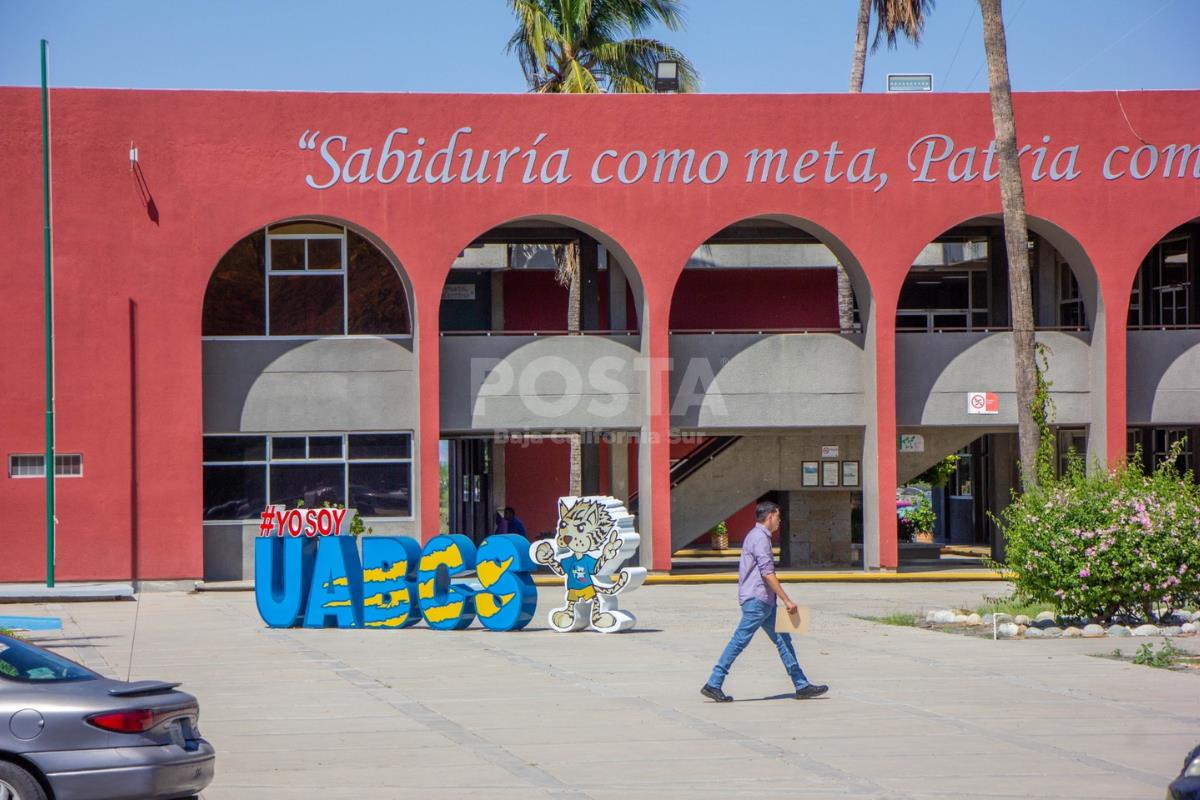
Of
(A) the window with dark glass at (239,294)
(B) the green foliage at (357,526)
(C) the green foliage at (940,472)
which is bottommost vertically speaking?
(B) the green foliage at (357,526)

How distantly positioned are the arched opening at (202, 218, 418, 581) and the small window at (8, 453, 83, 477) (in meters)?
2.43

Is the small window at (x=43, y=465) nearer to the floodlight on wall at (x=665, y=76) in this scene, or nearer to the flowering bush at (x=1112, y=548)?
the floodlight on wall at (x=665, y=76)

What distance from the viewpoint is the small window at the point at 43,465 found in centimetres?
2884

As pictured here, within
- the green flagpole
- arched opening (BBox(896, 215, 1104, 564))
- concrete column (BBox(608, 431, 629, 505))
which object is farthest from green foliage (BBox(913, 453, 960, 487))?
the green flagpole

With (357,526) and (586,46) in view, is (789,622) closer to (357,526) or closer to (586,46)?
(357,526)

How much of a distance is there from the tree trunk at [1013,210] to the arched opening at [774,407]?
581 centimetres

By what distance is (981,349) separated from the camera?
31656mm

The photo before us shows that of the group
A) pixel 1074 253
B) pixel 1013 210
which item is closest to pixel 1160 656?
pixel 1013 210

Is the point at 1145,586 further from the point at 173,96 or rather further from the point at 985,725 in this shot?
the point at 173,96

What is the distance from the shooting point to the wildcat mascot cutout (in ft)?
68.7

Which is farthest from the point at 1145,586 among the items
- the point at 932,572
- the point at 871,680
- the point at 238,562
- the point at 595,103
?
the point at 238,562

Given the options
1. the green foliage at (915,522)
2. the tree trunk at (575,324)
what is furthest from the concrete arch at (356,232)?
the green foliage at (915,522)

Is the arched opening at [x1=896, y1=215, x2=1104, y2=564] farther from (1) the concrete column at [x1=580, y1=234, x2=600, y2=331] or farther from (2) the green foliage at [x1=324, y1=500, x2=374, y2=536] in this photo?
(2) the green foliage at [x1=324, y1=500, x2=374, y2=536]

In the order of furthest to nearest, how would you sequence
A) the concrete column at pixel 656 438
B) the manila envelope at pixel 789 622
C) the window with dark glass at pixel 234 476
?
the concrete column at pixel 656 438
the window with dark glass at pixel 234 476
the manila envelope at pixel 789 622
